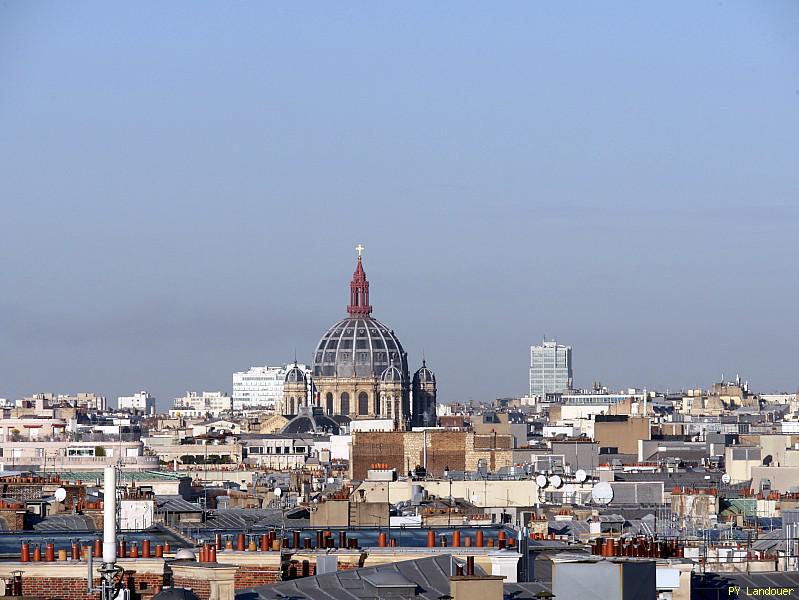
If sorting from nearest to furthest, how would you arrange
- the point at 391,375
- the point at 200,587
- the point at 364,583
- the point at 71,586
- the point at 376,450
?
the point at 200,587, the point at 364,583, the point at 71,586, the point at 376,450, the point at 391,375

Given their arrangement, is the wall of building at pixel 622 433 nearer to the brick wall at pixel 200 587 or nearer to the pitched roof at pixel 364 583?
the pitched roof at pixel 364 583

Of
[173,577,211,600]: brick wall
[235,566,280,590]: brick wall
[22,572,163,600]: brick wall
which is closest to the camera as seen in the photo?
[173,577,211,600]: brick wall

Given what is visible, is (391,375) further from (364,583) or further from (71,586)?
(364,583)

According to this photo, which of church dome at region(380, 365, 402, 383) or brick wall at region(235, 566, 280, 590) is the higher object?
church dome at region(380, 365, 402, 383)

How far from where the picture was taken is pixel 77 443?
102 metres

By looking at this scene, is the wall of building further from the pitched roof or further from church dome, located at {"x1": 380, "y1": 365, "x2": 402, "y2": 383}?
the pitched roof

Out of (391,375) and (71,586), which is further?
(391,375)

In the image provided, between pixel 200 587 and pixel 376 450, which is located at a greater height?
pixel 376 450

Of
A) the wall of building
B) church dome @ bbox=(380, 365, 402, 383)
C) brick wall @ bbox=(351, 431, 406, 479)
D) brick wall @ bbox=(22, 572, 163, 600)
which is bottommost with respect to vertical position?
brick wall @ bbox=(22, 572, 163, 600)

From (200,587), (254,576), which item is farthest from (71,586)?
(200,587)

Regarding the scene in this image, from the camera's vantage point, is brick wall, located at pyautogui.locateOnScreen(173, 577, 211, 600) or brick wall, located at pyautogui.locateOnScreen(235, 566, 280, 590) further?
brick wall, located at pyautogui.locateOnScreen(235, 566, 280, 590)

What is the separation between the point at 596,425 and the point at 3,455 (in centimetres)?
2649

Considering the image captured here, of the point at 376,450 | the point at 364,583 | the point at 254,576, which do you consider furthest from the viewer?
the point at 376,450

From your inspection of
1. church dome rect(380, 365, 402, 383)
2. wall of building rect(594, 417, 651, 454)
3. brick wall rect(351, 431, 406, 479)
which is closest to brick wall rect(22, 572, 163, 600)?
brick wall rect(351, 431, 406, 479)
